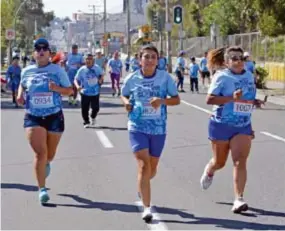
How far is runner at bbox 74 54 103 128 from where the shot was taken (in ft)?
55.7

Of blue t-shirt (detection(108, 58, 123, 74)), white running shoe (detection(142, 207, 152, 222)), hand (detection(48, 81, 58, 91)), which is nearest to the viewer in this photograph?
white running shoe (detection(142, 207, 152, 222))

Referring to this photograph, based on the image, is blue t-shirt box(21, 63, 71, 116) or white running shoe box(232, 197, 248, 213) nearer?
white running shoe box(232, 197, 248, 213)

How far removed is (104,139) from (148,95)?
7.49 metres

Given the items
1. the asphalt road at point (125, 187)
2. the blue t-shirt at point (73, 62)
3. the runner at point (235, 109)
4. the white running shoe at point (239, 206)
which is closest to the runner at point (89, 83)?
the asphalt road at point (125, 187)

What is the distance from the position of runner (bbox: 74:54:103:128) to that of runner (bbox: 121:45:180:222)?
9.03m

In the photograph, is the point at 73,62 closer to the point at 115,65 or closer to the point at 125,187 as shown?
the point at 115,65

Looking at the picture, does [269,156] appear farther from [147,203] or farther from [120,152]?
[147,203]

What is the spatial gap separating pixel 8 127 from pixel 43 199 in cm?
981

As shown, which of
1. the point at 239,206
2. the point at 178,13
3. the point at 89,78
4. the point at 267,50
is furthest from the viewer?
the point at 178,13

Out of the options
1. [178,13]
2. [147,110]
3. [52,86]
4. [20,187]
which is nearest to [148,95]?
[147,110]

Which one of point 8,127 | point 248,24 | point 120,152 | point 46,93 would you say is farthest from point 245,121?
point 248,24

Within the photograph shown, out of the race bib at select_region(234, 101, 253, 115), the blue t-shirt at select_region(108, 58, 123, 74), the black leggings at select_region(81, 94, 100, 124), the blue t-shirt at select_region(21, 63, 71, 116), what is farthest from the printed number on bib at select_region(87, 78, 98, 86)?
the blue t-shirt at select_region(108, 58, 123, 74)

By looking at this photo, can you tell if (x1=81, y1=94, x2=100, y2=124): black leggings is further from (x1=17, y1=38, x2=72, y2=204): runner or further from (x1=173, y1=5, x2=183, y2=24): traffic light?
(x1=173, y1=5, x2=183, y2=24): traffic light

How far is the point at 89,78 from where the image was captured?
666 inches
